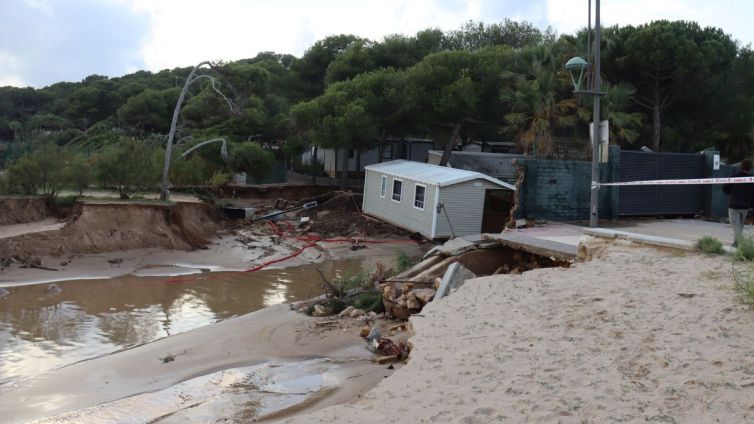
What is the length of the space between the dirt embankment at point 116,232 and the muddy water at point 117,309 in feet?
8.59

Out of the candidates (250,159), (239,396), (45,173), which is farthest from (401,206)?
(239,396)

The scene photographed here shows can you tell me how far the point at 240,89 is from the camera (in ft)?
90.0

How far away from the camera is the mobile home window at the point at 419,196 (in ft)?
74.3

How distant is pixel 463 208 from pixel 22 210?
580 inches

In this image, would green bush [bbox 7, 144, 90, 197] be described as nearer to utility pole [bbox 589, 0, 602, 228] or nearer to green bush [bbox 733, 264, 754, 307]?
utility pole [bbox 589, 0, 602, 228]

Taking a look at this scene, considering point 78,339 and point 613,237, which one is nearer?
point 613,237

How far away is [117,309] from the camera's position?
47.4 ft

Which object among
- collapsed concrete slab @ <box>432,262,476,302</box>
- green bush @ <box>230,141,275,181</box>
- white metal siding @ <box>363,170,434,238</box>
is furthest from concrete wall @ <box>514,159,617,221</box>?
green bush @ <box>230,141,275,181</box>

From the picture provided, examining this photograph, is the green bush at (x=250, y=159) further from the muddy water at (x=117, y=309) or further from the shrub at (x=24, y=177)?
the muddy water at (x=117, y=309)

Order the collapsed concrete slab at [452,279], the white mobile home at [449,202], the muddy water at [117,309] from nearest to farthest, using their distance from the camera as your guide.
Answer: the collapsed concrete slab at [452,279]
the muddy water at [117,309]
the white mobile home at [449,202]

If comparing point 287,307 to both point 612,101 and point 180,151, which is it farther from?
point 180,151

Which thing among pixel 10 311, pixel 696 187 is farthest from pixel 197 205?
pixel 696 187

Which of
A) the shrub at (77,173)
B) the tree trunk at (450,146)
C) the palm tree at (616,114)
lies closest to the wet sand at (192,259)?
the shrub at (77,173)

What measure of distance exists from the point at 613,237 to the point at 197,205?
1850cm
